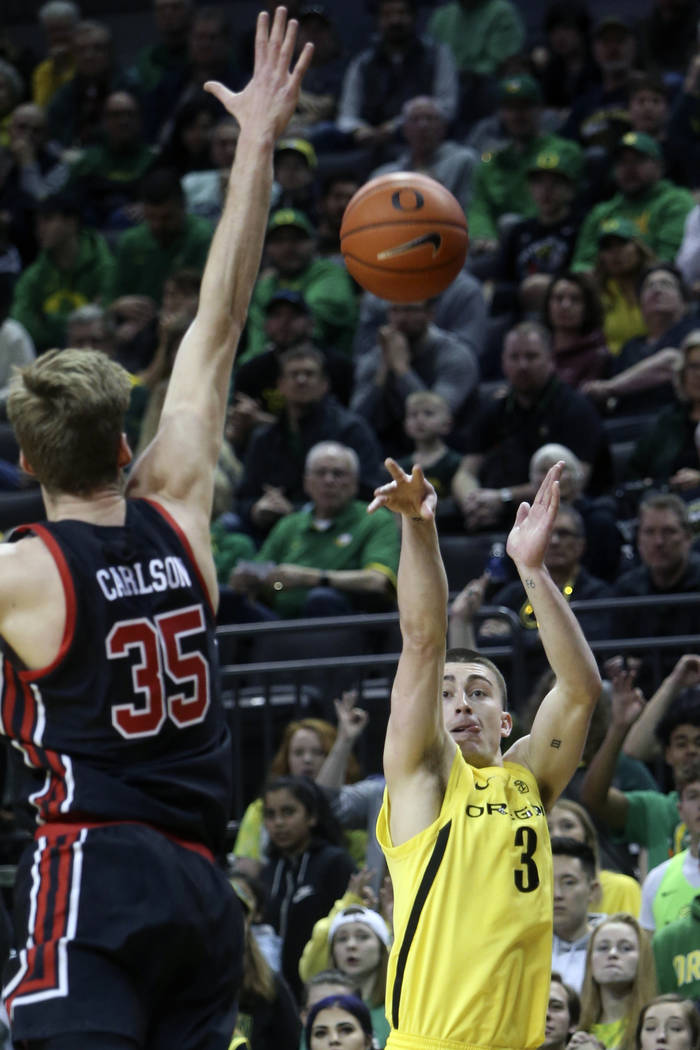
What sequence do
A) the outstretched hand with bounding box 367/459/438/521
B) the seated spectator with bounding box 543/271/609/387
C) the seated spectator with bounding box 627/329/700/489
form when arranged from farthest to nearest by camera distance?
1. the seated spectator with bounding box 543/271/609/387
2. the seated spectator with bounding box 627/329/700/489
3. the outstretched hand with bounding box 367/459/438/521

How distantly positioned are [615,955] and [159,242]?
856cm

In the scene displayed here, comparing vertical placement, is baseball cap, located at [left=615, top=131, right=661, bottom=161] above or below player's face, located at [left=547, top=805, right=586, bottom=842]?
above

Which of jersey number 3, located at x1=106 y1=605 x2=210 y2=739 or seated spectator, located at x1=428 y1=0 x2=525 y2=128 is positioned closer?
jersey number 3, located at x1=106 y1=605 x2=210 y2=739

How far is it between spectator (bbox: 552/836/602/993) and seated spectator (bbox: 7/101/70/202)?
10646 millimetres

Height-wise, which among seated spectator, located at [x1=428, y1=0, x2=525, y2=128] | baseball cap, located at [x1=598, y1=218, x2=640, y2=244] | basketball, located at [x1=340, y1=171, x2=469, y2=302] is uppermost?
seated spectator, located at [x1=428, y1=0, x2=525, y2=128]

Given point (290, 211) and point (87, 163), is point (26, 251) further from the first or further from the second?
point (290, 211)

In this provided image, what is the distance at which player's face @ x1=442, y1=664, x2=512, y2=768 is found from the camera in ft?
16.5

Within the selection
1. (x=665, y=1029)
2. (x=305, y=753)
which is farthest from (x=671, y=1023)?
(x=305, y=753)

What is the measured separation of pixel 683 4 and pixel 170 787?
509 inches

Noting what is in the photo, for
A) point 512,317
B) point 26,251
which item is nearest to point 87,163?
point 26,251

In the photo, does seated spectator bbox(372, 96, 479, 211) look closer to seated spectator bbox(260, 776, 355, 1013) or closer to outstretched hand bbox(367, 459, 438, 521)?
Result: seated spectator bbox(260, 776, 355, 1013)

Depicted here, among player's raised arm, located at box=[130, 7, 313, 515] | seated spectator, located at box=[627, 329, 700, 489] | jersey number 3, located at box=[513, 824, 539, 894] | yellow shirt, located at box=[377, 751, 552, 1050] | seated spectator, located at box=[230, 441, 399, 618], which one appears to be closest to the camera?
player's raised arm, located at box=[130, 7, 313, 515]

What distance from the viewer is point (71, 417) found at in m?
3.69

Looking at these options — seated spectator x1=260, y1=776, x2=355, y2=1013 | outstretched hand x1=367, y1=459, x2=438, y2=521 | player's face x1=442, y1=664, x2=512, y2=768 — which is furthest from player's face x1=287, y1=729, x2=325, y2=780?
outstretched hand x1=367, y1=459, x2=438, y2=521
